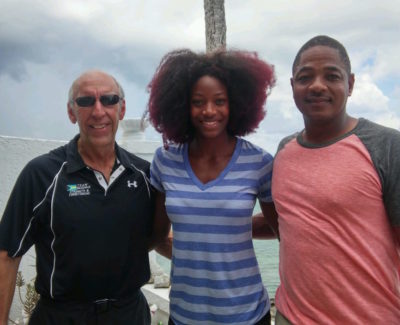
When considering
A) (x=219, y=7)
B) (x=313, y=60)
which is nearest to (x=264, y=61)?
(x=313, y=60)

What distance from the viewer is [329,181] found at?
6.22 ft

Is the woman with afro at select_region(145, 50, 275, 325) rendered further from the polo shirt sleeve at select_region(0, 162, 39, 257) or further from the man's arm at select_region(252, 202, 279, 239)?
the polo shirt sleeve at select_region(0, 162, 39, 257)

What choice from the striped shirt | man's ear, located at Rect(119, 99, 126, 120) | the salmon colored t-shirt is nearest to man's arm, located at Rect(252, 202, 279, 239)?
the striped shirt

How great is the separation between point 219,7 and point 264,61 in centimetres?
489

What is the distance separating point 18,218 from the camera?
2234mm

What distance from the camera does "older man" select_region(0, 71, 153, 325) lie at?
2268 mm

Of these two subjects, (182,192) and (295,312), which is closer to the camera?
(295,312)

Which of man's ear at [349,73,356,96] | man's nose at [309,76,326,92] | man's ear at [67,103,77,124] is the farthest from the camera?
man's ear at [67,103,77,124]

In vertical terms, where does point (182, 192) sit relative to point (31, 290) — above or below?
above

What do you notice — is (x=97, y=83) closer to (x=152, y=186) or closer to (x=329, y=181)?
(x=152, y=186)

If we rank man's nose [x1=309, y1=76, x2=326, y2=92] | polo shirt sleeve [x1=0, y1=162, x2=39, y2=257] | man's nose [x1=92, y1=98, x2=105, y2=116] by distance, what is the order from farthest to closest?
man's nose [x1=92, y1=98, x2=105, y2=116], polo shirt sleeve [x1=0, y1=162, x2=39, y2=257], man's nose [x1=309, y1=76, x2=326, y2=92]

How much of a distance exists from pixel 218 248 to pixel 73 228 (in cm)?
76

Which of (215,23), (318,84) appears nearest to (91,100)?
(318,84)

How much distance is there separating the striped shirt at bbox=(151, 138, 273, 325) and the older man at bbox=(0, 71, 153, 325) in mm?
273
